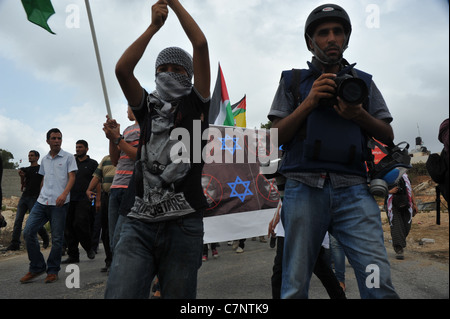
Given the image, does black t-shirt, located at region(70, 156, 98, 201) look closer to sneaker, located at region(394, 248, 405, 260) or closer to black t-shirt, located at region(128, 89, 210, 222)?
black t-shirt, located at region(128, 89, 210, 222)

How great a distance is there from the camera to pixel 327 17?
7.14 feet

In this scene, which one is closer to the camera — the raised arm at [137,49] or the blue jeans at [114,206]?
the raised arm at [137,49]

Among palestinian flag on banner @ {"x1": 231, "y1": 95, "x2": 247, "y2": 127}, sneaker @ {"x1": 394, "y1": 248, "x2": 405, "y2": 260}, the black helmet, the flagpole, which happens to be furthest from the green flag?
palestinian flag on banner @ {"x1": 231, "y1": 95, "x2": 247, "y2": 127}

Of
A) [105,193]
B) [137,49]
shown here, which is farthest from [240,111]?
[137,49]

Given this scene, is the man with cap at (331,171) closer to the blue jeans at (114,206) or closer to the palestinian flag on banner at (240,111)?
the blue jeans at (114,206)

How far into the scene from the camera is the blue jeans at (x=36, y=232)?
16.9ft

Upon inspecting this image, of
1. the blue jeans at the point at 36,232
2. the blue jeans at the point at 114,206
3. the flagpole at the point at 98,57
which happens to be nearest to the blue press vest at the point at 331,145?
the flagpole at the point at 98,57

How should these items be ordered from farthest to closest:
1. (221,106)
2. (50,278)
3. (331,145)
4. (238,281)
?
(221,106)
(50,278)
(238,281)
(331,145)

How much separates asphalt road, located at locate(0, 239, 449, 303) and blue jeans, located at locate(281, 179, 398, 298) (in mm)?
2069

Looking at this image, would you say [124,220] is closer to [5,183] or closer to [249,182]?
[249,182]

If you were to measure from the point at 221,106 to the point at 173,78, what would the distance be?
24.2ft

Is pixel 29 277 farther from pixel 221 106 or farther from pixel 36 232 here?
pixel 221 106

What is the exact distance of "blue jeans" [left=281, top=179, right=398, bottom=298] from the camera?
1.85 m

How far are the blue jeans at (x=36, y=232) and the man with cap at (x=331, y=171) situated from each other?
4.33 m
